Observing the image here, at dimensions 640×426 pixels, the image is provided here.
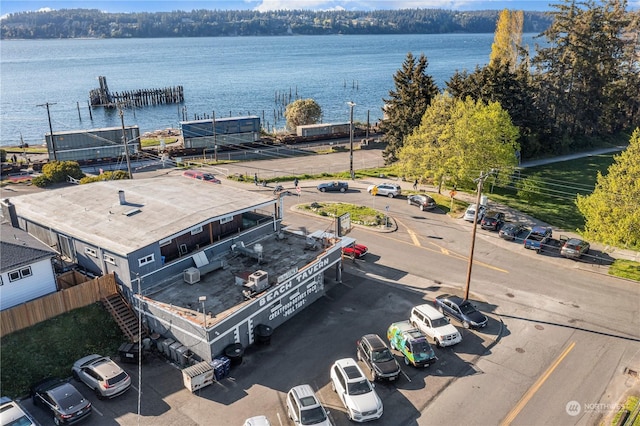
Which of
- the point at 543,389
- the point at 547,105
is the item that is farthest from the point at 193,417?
the point at 547,105

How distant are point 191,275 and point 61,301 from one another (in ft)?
23.9

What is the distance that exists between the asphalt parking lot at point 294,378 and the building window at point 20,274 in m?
7.25

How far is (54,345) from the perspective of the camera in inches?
1044

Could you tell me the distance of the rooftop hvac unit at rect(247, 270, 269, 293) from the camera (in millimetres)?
28922

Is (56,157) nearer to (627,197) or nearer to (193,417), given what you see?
(193,417)

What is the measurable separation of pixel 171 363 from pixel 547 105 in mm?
68981

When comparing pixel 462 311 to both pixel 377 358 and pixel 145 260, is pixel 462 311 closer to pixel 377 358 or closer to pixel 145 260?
pixel 377 358

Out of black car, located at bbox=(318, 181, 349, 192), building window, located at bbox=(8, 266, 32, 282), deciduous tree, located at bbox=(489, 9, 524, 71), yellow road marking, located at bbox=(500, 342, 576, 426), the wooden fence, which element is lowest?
yellow road marking, located at bbox=(500, 342, 576, 426)

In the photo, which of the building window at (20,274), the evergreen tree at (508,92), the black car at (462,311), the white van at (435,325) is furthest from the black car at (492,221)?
the building window at (20,274)

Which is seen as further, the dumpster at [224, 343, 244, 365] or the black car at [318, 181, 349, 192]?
the black car at [318, 181, 349, 192]

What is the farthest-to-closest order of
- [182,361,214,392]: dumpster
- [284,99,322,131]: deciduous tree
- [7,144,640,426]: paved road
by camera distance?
1. [284,99,322,131]: deciduous tree
2. [182,361,214,392]: dumpster
3. [7,144,640,426]: paved road

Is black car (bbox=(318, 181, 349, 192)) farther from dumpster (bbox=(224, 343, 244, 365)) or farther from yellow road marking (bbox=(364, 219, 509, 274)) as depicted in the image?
dumpster (bbox=(224, 343, 244, 365))

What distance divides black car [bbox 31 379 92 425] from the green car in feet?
52.7

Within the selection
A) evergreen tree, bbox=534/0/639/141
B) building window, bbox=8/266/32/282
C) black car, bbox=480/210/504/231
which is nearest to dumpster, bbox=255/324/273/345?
building window, bbox=8/266/32/282
